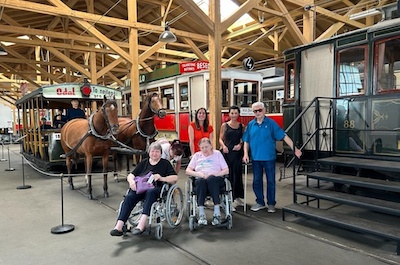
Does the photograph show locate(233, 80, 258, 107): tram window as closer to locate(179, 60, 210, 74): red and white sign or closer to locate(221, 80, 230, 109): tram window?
locate(221, 80, 230, 109): tram window

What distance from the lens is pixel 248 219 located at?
3.93m

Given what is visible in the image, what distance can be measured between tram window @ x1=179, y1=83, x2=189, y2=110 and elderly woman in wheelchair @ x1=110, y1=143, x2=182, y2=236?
4.85 meters

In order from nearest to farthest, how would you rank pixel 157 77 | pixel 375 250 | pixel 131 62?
pixel 375 250
pixel 131 62
pixel 157 77

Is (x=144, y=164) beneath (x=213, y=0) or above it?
beneath

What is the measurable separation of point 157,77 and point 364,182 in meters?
7.32

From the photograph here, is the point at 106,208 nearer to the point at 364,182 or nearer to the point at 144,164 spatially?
the point at 144,164

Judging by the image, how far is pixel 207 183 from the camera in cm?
356

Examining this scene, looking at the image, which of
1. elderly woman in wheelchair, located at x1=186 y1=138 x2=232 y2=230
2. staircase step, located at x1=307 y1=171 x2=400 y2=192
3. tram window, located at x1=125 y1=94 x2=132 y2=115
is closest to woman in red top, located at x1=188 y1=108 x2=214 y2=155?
elderly woman in wheelchair, located at x1=186 y1=138 x2=232 y2=230

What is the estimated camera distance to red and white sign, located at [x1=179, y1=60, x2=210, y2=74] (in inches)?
317

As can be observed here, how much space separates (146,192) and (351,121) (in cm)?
333

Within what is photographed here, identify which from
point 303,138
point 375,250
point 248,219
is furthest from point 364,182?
point 303,138

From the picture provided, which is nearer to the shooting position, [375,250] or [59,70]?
[375,250]

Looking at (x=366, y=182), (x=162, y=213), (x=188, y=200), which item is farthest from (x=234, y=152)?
(x=366, y=182)

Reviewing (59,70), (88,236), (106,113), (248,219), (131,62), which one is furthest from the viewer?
(59,70)
